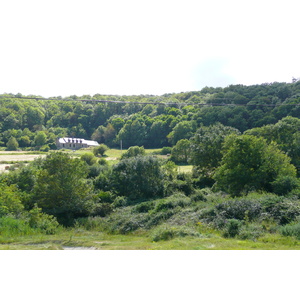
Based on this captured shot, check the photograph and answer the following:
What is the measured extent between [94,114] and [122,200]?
8163cm

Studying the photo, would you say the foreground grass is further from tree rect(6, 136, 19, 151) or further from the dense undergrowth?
tree rect(6, 136, 19, 151)

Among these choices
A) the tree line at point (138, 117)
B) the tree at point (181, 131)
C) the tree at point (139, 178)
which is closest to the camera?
the tree at point (139, 178)

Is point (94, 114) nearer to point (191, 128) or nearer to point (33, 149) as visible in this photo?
point (33, 149)

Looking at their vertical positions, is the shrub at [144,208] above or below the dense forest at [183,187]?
below

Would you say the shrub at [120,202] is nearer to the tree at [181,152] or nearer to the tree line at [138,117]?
the tree at [181,152]

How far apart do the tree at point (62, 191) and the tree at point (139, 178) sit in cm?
685

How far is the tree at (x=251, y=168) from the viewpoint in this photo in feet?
85.3

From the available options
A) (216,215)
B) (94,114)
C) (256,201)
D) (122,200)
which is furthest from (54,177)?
(94,114)

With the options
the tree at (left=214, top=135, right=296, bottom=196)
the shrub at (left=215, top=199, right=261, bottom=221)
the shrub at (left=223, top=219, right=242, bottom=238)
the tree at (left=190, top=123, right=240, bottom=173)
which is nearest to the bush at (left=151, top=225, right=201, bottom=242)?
the shrub at (left=223, top=219, right=242, bottom=238)

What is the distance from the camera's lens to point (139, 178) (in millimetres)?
33094

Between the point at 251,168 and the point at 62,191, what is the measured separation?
14569mm

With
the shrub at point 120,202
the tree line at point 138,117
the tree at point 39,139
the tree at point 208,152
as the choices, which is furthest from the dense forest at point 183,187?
the tree at point 39,139

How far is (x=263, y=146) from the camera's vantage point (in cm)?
2761

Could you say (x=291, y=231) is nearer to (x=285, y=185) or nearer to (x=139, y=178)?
(x=285, y=185)
